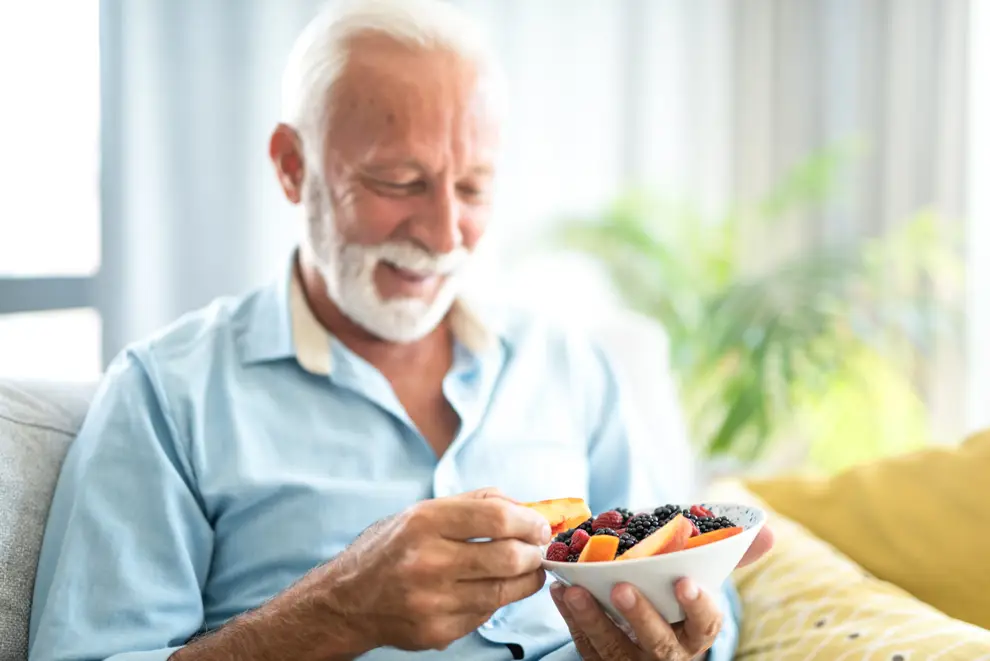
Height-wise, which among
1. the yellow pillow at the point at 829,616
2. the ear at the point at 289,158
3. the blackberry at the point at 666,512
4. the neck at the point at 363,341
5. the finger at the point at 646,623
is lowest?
the yellow pillow at the point at 829,616

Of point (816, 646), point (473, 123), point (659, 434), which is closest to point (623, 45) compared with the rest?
point (659, 434)

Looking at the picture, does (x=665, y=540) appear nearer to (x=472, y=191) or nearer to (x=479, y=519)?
(x=479, y=519)

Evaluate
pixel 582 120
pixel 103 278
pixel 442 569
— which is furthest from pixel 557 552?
pixel 582 120

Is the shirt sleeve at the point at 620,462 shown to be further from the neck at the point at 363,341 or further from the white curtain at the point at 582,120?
the white curtain at the point at 582,120

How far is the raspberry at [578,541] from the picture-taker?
971mm

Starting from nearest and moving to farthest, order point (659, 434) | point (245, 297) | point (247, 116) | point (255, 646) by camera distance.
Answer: point (255, 646) < point (245, 297) < point (659, 434) < point (247, 116)

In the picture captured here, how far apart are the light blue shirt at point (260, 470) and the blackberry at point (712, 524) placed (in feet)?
1.08

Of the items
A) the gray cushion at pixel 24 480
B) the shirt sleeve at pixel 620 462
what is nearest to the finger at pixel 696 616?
the shirt sleeve at pixel 620 462

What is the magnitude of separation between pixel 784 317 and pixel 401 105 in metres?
2.03

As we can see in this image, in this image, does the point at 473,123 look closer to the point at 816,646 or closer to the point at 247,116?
the point at 816,646

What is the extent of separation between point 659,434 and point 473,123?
1.26 meters

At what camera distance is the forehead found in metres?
1.31

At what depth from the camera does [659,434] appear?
2.41 metres

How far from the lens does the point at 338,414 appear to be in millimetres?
1349
